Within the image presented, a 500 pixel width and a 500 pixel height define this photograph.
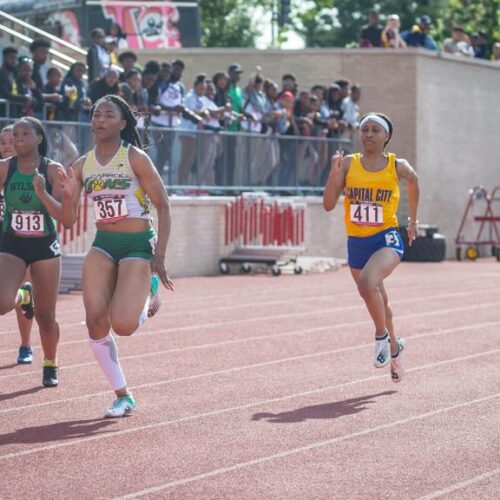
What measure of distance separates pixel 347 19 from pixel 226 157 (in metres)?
52.0

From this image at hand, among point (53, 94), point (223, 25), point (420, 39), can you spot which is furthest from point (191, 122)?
point (223, 25)

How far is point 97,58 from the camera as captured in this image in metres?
23.4

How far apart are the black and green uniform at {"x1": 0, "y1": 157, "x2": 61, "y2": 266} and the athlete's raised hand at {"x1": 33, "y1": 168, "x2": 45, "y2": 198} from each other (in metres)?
0.27

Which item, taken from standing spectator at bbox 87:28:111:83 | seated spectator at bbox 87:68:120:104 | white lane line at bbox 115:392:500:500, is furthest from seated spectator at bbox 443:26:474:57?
white lane line at bbox 115:392:500:500

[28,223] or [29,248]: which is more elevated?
[28,223]

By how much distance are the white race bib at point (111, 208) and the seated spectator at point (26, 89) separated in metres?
11.3

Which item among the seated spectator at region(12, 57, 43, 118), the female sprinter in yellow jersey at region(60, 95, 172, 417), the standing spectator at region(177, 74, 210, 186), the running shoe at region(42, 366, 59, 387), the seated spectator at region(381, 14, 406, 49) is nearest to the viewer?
the female sprinter in yellow jersey at region(60, 95, 172, 417)

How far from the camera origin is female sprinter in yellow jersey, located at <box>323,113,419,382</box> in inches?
447

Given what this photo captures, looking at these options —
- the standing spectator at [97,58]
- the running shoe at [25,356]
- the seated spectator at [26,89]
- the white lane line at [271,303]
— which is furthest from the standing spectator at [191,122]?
the running shoe at [25,356]

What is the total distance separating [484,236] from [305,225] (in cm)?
833

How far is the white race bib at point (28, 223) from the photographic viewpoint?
10.9 meters

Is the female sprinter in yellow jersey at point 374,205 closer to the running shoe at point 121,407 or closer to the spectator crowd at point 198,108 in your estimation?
the running shoe at point 121,407

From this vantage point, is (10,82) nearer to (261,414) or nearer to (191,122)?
(191,122)

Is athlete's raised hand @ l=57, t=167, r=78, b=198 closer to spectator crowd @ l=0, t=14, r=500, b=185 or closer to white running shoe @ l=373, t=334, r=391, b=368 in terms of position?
white running shoe @ l=373, t=334, r=391, b=368
